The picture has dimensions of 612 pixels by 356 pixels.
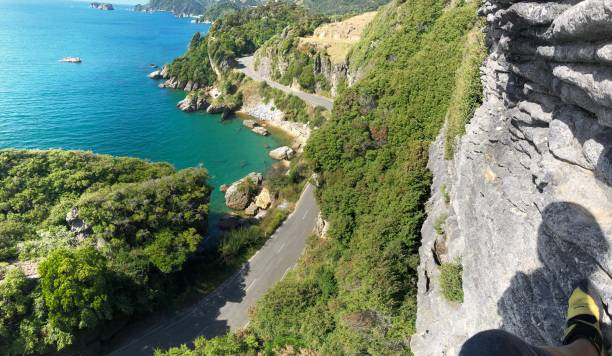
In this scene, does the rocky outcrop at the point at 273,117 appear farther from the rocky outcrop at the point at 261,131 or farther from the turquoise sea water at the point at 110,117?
the turquoise sea water at the point at 110,117

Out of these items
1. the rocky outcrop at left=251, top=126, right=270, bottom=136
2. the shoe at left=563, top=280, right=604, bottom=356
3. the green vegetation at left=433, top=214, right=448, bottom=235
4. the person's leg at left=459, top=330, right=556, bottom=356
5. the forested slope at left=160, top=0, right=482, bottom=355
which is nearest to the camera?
the person's leg at left=459, top=330, right=556, bottom=356

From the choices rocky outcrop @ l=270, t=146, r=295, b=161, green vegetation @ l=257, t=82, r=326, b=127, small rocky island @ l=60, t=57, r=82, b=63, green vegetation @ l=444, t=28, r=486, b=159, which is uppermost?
green vegetation @ l=444, t=28, r=486, b=159

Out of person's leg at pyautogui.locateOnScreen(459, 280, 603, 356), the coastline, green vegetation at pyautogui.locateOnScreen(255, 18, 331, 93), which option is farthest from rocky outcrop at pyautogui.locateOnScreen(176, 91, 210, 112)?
person's leg at pyautogui.locateOnScreen(459, 280, 603, 356)

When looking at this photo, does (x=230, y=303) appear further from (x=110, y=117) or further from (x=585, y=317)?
(x=110, y=117)

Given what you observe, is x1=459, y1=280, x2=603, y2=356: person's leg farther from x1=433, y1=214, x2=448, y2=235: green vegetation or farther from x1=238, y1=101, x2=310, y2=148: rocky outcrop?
x1=238, y1=101, x2=310, y2=148: rocky outcrop

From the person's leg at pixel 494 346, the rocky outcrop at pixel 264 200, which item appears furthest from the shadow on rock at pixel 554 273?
the rocky outcrop at pixel 264 200

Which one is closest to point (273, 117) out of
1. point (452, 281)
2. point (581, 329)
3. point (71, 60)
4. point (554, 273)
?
point (452, 281)
